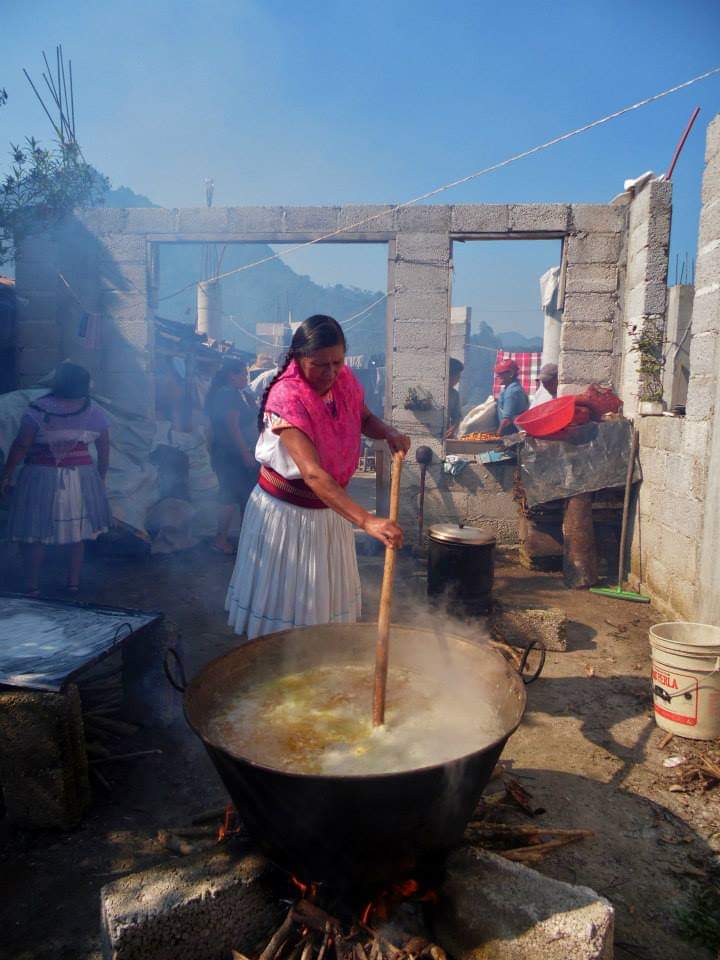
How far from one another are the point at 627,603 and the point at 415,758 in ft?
15.6

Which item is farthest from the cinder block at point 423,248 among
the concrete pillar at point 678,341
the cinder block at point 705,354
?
the concrete pillar at point 678,341

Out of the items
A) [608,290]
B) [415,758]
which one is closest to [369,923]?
[415,758]

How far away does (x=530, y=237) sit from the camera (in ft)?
25.0

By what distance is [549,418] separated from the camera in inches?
275

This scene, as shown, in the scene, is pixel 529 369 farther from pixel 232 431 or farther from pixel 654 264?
pixel 232 431

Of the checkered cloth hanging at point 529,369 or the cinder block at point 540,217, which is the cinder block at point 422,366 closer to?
the cinder block at point 540,217

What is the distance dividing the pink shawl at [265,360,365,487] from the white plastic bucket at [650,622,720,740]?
2.15 meters

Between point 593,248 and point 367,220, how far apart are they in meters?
2.64

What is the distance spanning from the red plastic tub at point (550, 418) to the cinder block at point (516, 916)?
17.6ft

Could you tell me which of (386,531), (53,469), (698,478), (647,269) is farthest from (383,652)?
(647,269)

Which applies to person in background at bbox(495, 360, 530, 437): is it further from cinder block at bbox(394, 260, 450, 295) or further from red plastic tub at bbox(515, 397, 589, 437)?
cinder block at bbox(394, 260, 450, 295)

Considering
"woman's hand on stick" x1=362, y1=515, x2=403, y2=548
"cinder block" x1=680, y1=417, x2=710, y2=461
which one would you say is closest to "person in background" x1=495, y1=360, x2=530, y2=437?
"cinder block" x1=680, y1=417, x2=710, y2=461

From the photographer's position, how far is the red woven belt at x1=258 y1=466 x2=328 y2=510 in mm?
2924

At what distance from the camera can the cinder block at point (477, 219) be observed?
7.55 m
